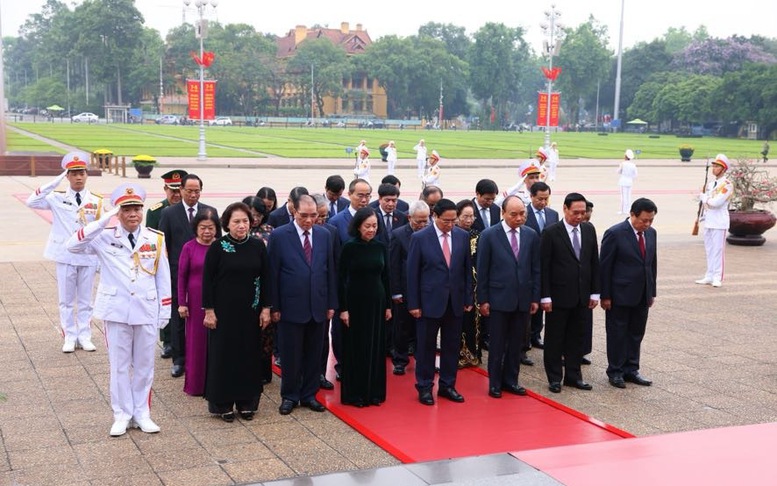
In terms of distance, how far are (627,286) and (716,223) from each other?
211 inches

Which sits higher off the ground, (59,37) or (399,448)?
(59,37)

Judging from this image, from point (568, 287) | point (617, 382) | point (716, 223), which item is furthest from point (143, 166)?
point (617, 382)

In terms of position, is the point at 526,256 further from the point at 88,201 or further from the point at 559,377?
the point at 88,201

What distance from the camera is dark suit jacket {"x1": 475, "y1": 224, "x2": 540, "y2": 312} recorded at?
23.1 feet

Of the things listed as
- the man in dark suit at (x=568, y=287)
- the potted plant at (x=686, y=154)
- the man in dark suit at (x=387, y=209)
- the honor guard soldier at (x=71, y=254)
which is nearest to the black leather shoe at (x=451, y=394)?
the man in dark suit at (x=568, y=287)

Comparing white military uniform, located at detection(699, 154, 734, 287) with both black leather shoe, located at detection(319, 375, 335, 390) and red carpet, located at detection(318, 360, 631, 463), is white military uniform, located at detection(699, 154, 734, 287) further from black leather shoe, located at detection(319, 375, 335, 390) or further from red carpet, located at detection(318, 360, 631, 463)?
black leather shoe, located at detection(319, 375, 335, 390)

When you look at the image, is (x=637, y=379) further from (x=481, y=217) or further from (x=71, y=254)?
(x=71, y=254)

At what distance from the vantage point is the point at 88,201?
26.7 ft

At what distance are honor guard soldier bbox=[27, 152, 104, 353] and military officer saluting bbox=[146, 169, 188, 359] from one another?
56cm

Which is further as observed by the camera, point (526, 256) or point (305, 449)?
point (526, 256)

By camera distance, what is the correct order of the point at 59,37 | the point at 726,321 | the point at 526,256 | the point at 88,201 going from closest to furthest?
the point at 526,256 → the point at 88,201 → the point at 726,321 → the point at 59,37

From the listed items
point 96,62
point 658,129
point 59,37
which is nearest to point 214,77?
point 96,62

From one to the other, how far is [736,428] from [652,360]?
2.03m

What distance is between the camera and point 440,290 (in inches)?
272
